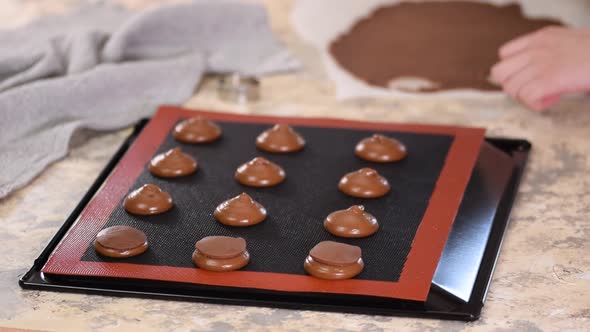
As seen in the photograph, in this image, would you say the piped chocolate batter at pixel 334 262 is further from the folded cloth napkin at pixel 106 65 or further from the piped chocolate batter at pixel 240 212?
the folded cloth napkin at pixel 106 65

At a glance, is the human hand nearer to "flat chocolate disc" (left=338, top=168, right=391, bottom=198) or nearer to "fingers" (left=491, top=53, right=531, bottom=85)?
"fingers" (left=491, top=53, right=531, bottom=85)

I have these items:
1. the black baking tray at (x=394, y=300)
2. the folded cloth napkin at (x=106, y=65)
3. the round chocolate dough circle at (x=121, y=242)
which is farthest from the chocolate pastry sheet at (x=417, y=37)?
the round chocolate dough circle at (x=121, y=242)

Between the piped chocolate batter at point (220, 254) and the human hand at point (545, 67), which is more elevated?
the human hand at point (545, 67)

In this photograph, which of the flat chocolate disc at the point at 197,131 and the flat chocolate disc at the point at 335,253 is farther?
the flat chocolate disc at the point at 197,131

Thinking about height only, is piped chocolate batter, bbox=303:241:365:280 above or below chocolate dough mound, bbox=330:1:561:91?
below

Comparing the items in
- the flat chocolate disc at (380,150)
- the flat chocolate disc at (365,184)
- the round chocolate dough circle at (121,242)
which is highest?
the flat chocolate disc at (380,150)

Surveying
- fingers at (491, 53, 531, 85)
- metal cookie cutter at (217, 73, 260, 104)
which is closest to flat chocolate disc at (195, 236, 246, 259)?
metal cookie cutter at (217, 73, 260, 104)

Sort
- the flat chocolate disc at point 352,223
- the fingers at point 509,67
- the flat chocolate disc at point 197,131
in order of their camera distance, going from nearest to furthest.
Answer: the flat chocolate disc at point 352,223 → the flat chocolate disc at point 197,131 → the fingers at point 509,67

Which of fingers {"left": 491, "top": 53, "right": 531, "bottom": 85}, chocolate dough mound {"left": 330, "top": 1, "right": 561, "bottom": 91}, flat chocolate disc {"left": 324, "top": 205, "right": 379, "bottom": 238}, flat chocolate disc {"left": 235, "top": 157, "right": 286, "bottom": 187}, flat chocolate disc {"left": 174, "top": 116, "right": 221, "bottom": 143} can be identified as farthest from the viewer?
Answer: chocolate dough mound {"left": 330, "top": 1, "right": 561, "bottom": 91}
